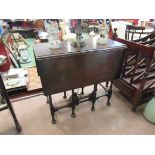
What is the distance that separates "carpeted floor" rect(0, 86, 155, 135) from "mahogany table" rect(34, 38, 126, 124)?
0.28m

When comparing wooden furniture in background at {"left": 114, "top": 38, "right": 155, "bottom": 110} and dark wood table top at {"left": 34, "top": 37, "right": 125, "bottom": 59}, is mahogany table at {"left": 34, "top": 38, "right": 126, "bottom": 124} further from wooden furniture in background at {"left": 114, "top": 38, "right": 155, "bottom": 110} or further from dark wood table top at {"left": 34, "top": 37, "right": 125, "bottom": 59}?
wooden furniture in background at {"left": 114, "top": 38, "right": 155, "bottom": 110}

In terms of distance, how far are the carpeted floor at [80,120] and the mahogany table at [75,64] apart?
280mm

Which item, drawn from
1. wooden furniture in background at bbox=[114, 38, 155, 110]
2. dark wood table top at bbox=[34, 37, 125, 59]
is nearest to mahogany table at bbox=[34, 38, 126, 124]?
dark wood table top at bbox=[34, 37, 125, 59]

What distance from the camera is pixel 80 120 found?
1.88 meters

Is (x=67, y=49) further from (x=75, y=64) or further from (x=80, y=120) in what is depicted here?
(x=80, y=120)

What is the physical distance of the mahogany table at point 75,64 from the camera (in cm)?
137

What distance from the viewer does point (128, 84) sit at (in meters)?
2.04

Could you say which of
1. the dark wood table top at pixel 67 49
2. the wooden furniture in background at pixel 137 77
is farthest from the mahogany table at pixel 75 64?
the wooden furniture in background at pixel 137 77

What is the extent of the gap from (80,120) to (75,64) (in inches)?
33.3

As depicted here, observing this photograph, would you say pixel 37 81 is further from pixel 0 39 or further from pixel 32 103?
pixel 0 39

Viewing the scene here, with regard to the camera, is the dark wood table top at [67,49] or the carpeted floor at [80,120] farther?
the carpeted floor at [80,120]

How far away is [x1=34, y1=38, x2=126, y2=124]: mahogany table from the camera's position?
4.50 ft

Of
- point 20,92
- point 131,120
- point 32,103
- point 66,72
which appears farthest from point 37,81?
point 131,120

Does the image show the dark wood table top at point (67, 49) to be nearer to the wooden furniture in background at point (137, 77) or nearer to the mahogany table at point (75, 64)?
the mahogany table at point (75, 64)
